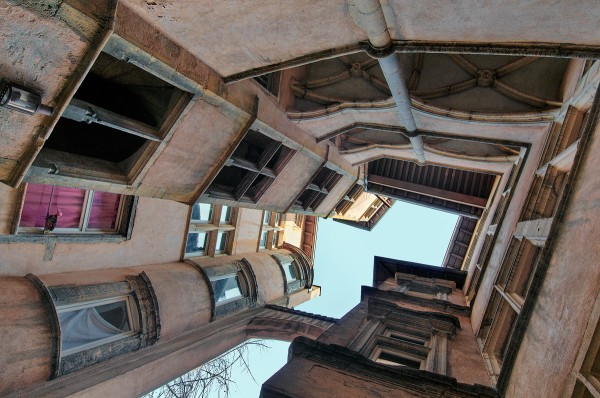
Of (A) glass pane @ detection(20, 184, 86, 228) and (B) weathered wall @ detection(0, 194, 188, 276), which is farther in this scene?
(A) glass pane @ detection(20, 184, 86, 228)

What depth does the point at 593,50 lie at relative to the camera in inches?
159

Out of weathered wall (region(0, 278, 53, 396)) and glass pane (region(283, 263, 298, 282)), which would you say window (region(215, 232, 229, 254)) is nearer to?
glass pane (region(283, 263, 298, 282))

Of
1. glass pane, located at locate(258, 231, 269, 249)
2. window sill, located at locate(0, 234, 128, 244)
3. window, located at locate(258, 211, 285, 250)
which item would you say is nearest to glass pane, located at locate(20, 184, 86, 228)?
window sill, located at locate(0, 234, 128, 244)

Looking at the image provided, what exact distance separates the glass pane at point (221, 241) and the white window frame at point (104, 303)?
4916 mm

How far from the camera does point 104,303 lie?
816 cm

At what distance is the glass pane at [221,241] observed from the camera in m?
13.5

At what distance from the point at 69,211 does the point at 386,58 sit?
7.00 metres

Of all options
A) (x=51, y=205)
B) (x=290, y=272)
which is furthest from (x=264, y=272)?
(x=51, y=205)

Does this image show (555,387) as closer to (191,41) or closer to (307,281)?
(191,41)

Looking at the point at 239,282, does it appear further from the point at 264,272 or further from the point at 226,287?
the point at 264,272

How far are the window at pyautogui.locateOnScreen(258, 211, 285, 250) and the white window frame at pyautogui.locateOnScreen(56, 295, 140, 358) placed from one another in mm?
7848

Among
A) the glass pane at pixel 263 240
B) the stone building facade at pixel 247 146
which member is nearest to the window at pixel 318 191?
the stone building facade at pixel 247 146

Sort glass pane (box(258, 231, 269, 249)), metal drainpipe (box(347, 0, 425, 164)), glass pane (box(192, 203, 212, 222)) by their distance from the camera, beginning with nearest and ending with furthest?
1. metal drainpipe (box(347, 0, 425, 164))
2. glass pane (box(192, 203, 212, 222))
3. glass pane (box(258, 231, 269, 249))

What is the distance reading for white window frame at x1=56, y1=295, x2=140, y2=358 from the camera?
7223mm
